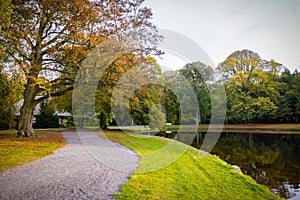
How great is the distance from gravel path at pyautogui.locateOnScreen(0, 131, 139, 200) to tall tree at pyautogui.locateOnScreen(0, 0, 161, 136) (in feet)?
15.4

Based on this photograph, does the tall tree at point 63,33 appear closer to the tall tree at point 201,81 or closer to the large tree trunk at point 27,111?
the large tree trunk at point 27,111

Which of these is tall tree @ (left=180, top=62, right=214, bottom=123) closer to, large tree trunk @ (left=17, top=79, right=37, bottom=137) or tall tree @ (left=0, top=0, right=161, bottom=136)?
tall tree @ (left=0, top=0, right=161, bottom=136)

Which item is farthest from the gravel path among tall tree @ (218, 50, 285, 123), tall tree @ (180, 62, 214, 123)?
tall tree @ (218, 50, 285, 123)

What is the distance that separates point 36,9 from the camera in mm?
11695

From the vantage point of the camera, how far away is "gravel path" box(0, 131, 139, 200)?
4.29m

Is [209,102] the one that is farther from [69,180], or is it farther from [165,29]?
[69,180]

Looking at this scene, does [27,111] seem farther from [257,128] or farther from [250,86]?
[250,86]

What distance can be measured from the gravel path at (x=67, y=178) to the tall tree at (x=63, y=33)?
15.4 ft

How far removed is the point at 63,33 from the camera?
38.7ft

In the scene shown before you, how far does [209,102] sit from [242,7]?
23.4 m

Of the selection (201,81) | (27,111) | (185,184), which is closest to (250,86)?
(201,81)

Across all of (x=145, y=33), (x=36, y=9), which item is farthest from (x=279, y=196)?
(x=36, y=9)

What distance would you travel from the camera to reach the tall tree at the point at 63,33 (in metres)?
10.5

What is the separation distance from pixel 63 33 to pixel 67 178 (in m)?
8.49
